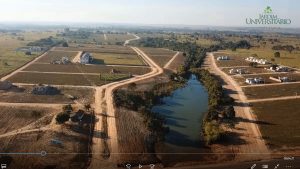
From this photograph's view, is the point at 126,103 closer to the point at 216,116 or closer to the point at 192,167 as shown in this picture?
the point at 216,116

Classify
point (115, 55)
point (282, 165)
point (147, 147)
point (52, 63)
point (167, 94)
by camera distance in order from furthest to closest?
point (115, 55) < point (52, 63) < point (167, 94) < point (147, 147) < point (282, 165)

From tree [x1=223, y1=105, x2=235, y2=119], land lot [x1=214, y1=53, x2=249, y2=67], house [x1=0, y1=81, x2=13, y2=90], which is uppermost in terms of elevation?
house [x1=0, y1=81, x2=13, y2=90]

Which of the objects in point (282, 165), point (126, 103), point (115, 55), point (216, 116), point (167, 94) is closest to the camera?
point (282, 165)

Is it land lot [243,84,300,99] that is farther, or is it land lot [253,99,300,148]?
land lot [243,84,300,99]

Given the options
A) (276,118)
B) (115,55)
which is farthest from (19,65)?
(276,118)

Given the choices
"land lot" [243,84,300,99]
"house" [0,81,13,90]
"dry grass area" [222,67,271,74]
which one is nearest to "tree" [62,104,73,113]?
"house" [0,81,13,90]

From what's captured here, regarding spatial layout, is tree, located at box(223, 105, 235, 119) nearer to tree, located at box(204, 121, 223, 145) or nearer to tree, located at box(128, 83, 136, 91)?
tree, located at box(204, 121, 223, 145)

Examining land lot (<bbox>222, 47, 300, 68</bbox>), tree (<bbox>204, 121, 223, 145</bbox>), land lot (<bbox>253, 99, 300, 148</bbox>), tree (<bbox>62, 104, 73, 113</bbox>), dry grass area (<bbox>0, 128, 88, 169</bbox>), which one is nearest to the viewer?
dry grass area (<bbox>0, 128, 88, 169</bbox>)
